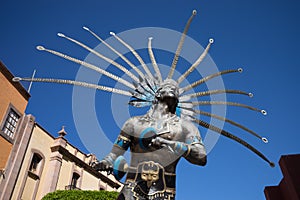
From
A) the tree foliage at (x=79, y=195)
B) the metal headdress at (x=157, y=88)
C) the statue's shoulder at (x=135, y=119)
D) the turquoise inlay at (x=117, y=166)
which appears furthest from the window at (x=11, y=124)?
the turquoise inlay at (x=117, y=166)

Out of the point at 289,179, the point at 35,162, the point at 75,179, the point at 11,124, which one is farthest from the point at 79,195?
the point at 289,179

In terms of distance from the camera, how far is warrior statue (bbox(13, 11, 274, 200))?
332 centimetres

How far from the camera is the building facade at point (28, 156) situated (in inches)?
637

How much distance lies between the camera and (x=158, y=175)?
3.33m

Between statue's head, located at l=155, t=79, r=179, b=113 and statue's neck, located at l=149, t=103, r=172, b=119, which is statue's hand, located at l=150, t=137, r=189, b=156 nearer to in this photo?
statue's neck, located at l=149, t=103, r=172, b=119

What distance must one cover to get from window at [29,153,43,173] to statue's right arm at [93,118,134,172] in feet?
56.7

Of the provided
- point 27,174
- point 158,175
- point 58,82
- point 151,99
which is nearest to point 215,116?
point 151,99

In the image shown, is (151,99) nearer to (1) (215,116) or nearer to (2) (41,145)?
(1) (215,116)

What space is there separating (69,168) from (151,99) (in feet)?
64.0

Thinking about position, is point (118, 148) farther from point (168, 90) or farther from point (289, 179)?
point (289, 179)

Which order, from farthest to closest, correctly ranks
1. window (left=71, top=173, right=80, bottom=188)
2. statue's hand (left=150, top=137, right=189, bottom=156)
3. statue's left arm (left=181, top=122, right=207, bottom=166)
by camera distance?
window (left=71, top=173, right=80, bottom=188)
statue's left arm (left=181, top=122, right=207, bottom=166)
statue's hand (left=150, top=137, right=189, bottom=156)

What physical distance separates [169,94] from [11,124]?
16139 millimetres

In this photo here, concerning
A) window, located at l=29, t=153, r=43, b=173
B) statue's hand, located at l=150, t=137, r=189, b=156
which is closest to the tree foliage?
window, located at l=29, t=153, r=43, b=173

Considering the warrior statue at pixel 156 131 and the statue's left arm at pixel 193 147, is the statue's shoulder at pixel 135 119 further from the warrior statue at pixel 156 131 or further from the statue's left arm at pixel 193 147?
the statue's left arm at pixel 193 147
